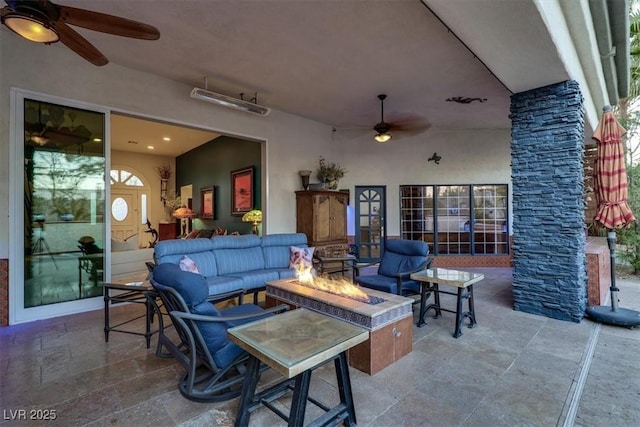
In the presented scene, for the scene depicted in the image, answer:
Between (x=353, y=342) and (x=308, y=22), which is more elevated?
(x=308, y=22)

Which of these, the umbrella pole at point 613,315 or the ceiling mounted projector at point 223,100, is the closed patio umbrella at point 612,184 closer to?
the umbrella pole at point 613,315

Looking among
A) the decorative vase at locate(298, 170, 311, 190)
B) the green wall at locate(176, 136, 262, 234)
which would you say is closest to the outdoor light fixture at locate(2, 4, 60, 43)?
the green wall at locate(176, 136, 262, 234)

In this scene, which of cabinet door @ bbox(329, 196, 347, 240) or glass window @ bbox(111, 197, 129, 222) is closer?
→ cabinet door @ bbox(329, 196, 347, 240)

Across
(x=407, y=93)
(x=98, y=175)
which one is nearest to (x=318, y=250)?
(x=407, y=93)

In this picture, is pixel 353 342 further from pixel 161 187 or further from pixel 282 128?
pixel 161 187

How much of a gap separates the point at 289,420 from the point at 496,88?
5.33 meters

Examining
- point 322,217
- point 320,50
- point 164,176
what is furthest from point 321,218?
point 164,176

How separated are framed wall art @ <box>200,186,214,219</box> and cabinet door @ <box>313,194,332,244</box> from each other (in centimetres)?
366

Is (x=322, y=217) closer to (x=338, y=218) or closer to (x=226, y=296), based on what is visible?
(x=338, y=218)

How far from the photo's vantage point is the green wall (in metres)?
6.58

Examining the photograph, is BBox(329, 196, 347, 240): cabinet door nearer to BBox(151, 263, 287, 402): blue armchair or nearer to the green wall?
the green wall

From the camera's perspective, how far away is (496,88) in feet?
15.7

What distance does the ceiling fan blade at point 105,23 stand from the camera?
7.21ft

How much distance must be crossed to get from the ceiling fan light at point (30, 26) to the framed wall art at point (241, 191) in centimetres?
433
